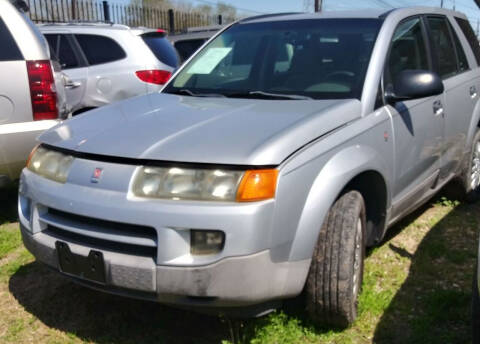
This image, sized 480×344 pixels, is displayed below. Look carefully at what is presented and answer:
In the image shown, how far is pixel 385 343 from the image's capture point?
272cm

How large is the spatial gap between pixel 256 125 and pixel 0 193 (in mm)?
3486

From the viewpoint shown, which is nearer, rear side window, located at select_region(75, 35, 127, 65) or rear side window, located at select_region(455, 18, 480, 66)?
rear side window, located at select_region(455, 18, 480, 66)

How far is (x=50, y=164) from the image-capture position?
9.02ft

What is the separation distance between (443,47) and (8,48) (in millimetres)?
3315

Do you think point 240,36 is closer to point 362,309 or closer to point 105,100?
point 362,309

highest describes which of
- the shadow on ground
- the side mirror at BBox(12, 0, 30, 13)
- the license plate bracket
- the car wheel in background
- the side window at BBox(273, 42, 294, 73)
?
the side mirror at BBox(12, 0, 30, 13)

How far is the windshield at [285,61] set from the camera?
3.21 meters

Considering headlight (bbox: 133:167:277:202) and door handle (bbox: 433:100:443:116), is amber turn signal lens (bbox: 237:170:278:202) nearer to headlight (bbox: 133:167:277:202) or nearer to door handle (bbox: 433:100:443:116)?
headlight (bbox: 133:167:277:202)

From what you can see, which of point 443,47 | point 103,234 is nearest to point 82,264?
point 103,234

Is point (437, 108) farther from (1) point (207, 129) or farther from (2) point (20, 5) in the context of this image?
(2) point (20, 5)

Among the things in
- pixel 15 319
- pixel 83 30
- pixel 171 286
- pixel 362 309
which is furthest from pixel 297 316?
pixel 83 30

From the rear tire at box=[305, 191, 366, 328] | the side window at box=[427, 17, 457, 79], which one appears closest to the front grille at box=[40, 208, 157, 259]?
the rear tire at box=[305, 191, 366, 328]

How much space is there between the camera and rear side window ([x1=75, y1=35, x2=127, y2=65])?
6.31m

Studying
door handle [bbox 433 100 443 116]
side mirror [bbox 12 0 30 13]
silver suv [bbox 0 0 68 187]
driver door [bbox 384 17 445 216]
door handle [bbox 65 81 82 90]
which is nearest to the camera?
driver door [bbox 384 17 445 216]
